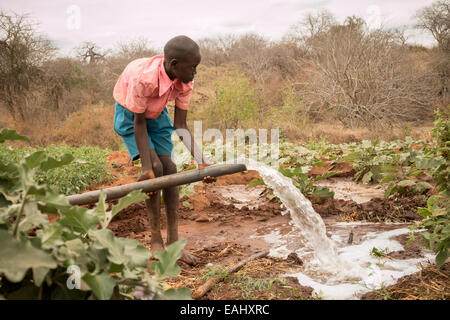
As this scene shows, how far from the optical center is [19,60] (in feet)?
34.9

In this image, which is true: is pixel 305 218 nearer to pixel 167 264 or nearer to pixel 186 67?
pixel 186 67

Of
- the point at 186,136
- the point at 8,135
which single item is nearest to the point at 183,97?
the point at 186,136

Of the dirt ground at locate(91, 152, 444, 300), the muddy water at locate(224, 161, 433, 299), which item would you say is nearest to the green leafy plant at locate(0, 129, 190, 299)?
the dirt ground at locate(91, 152, 444, 300)

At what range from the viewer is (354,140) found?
8.44 metres

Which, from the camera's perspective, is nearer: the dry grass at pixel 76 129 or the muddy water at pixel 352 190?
the muddy water at pixel 352 190

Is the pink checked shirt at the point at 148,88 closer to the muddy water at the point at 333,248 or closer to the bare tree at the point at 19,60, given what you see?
the muddy water at the point at 333,248

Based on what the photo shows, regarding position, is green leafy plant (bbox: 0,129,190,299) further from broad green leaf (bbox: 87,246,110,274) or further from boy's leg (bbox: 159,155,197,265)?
boy's leg (bbox: 159,155,197,265)

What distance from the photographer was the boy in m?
2.41

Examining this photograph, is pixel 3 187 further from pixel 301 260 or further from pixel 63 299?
pixel 301 260

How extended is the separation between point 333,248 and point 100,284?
6.42 feet

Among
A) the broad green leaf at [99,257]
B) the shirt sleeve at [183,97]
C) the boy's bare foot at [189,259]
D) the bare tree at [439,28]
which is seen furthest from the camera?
the bare tree at [439,28]

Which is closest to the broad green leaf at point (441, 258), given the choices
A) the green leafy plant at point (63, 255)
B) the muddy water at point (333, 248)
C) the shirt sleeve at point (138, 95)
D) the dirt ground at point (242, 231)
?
the dirt ground at point (242, 231)

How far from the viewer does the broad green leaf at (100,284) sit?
870mm

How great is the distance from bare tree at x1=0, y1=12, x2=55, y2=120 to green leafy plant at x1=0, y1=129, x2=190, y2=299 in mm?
11050
